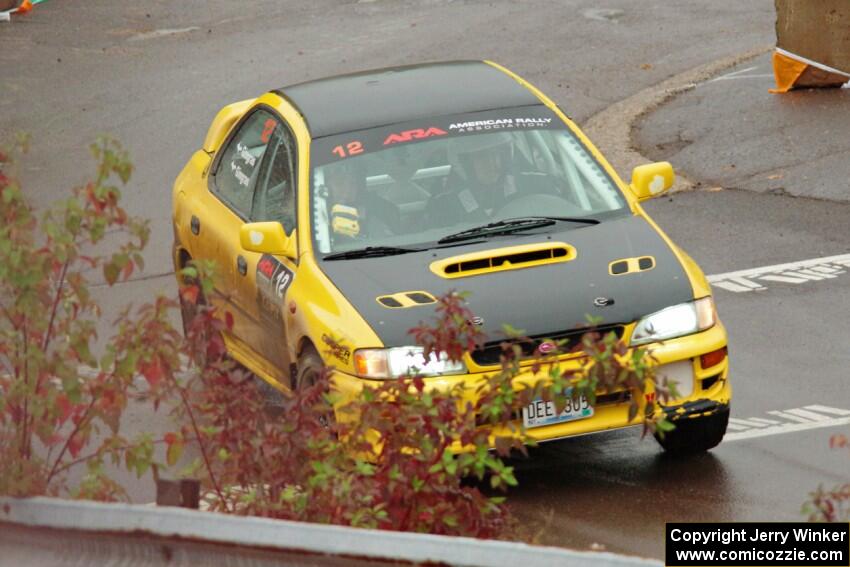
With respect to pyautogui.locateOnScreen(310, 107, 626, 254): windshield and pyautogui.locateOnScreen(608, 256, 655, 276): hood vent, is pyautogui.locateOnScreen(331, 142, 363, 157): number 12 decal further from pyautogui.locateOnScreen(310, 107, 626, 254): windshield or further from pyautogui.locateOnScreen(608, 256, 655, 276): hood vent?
pyautogui.locateOnScreen(608, 256, 655, 276): hood vent

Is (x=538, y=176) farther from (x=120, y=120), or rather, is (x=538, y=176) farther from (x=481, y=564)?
(x=120, y=120)

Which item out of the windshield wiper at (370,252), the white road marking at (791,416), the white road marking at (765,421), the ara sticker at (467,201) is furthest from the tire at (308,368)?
the white road marking at (791,416)

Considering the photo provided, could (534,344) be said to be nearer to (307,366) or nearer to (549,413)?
(549,413)

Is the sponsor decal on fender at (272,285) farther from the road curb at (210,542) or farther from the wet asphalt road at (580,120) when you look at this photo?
the road curb at (210,542)

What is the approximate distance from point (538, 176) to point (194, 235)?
2262 millimetres

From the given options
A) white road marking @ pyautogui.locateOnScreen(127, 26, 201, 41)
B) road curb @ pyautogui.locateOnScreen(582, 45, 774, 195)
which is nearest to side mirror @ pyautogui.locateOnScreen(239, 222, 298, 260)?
road curb @ pyautogui.locateOnScreen(582, 45, 774, 195)

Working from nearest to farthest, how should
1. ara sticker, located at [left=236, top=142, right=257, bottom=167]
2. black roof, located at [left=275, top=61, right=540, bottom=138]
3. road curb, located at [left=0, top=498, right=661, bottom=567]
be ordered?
road curb, located at [left=0, top=498, right=661, bottom=567]
black roof, located at [left=275, top=61, right=540, bottom=138]
ara sticker, located at [left=236, top=142, right=257, bottom=167]

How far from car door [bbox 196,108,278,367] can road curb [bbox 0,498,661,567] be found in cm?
363

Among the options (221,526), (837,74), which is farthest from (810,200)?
(221,526)

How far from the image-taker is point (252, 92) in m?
19.4

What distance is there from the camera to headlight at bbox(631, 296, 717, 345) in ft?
25.3

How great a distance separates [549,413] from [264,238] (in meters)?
1.83

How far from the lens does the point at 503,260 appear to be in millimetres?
8148

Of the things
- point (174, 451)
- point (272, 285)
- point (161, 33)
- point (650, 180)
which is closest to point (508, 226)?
point (650, 180)
